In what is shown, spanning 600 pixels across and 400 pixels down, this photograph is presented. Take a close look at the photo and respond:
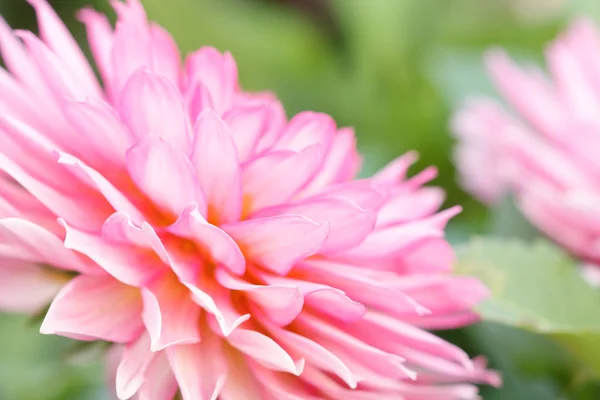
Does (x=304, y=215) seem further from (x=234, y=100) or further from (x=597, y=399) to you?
(x=597, y=399)

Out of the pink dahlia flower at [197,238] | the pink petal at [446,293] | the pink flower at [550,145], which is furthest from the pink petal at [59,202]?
the pink flower at [550,145]

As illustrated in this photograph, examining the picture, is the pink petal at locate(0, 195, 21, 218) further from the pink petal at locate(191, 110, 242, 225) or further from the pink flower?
the pink flower

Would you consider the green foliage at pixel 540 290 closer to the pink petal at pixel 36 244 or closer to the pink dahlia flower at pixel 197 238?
the pink dahlia flower at pixel 197 238

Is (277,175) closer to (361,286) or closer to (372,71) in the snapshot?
(361,286)

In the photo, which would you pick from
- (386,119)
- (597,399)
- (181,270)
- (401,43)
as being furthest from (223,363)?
(401,43)

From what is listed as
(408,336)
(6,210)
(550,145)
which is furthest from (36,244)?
(550,145)

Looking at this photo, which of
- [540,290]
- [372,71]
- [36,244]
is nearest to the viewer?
[36,244]
